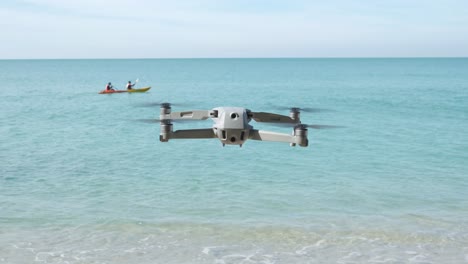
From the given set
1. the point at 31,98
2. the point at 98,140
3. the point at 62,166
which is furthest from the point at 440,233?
the point at 31,98

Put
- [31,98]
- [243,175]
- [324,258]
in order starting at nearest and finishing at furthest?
1. [324,258]
2. [243,175]
3. [31,98]

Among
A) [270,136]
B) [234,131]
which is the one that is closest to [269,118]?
[270,136]

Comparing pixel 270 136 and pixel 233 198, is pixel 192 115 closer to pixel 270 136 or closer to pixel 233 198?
pixel 270 136

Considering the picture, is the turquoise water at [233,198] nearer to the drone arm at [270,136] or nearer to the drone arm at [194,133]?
the drone arm at [194,133]

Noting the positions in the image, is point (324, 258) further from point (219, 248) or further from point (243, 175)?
point (243, 175)

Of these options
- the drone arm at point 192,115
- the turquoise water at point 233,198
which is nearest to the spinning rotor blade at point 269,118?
the drone arm at point 192,115

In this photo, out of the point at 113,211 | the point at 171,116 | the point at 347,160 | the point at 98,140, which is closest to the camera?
the point at 171,116

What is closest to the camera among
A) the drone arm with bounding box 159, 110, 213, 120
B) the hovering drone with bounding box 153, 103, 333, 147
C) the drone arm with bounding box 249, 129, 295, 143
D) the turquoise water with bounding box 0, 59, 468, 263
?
the hovering drone with bounding box 153, 103, 333, 147

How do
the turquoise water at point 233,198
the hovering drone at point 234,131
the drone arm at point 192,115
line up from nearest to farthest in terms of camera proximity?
1. the hovering drone at point 234,131
2. the drone arm at point 192,115
3. the turquoise water at point 233,198

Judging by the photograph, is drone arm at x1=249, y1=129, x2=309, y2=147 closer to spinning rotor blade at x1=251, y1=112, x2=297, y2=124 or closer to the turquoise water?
spinning rotor blade at x1=251, y1=112, x2=297, y2=124

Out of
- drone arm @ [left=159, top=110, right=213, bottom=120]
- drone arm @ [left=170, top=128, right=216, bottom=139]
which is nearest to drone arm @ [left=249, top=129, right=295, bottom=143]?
drone arm @ [left=170, top=128, right=216, bottom=139]

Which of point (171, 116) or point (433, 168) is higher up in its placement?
point (171, 116)
